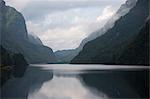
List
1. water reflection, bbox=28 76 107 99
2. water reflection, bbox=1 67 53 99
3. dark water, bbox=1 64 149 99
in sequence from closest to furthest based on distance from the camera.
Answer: water reflection, bbox=28 76 107 99, dark water, bbox=1 64 149 99, water reflection, bbox=1 67 53 99

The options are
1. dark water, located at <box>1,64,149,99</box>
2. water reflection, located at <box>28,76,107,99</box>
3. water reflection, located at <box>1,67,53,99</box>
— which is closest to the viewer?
water reflection, located at <box>28,76,107,99</box>

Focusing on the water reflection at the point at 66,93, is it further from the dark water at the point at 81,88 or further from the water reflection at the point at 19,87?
the water reflection at the point at 19,87

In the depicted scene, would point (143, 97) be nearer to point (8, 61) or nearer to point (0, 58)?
point (0, 58)

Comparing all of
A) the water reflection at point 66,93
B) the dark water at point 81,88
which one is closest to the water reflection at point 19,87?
the dark water at point 81,88

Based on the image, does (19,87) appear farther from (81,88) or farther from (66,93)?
(66,93)

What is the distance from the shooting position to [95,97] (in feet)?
157

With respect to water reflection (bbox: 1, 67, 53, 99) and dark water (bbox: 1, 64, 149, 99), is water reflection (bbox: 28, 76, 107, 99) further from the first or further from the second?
water reflection (bbox: 1, 67, 53, 99)

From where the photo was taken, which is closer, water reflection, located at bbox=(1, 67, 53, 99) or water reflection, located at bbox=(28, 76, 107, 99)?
water reflection, located at bbox=(28, 76, 107, 99)

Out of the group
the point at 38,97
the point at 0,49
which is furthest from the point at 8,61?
the point at 38,97

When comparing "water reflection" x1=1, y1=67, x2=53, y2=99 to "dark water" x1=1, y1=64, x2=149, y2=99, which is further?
"water reflection" x1=1, y1=67, x2=53, y2=99

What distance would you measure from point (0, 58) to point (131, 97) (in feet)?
431

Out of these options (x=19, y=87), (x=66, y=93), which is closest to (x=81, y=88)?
(x=66, y=93)

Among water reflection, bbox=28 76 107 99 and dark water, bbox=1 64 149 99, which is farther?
dark water, bbox=1 64 149 99

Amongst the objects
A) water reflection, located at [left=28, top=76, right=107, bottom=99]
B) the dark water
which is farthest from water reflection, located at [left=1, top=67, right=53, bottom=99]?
water reflection, located at [left=28, top=76, right=107, bottom=99]
